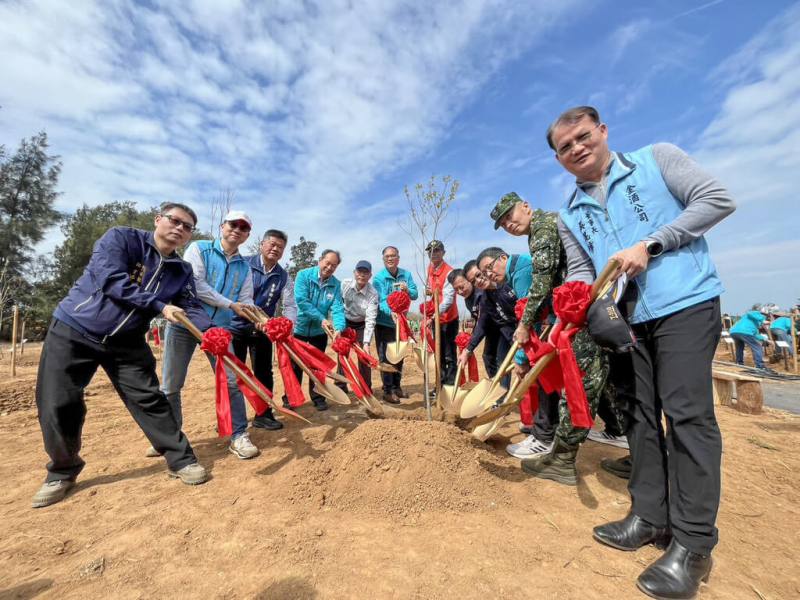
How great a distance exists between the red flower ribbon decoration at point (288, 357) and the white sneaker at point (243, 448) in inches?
19.3

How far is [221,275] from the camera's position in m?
3.21

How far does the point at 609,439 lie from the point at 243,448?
10.7 feet

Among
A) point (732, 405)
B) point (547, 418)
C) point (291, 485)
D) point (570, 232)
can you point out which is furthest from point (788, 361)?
point (291, 485)

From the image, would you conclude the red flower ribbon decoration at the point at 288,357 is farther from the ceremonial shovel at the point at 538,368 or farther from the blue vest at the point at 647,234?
the blue vest at the point at 647,234

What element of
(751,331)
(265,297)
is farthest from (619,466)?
(751,331)

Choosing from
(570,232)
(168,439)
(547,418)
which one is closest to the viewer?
(570,232)

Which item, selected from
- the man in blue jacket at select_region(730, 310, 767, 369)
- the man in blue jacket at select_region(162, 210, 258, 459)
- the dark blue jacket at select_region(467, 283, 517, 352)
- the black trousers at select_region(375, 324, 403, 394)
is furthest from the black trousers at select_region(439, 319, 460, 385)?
the man in blue jacket at select_region(730, 310, 767, 369)

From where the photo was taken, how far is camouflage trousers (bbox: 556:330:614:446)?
2178 millimetres

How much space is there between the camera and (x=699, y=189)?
4.95ft

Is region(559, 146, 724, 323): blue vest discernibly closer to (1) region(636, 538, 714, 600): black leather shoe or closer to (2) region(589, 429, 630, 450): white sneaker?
(1) region(636, 538, 714, 600): black leather shoe

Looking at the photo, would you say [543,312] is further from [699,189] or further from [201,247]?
[201,247]

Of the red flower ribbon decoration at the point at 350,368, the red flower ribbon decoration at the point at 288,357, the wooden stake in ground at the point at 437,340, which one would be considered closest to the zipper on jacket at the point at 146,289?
the red flower ribbon decoration at the point at 288,357

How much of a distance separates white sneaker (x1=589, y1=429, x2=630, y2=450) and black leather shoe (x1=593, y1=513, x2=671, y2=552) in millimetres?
1493

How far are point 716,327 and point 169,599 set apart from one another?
2.53m
